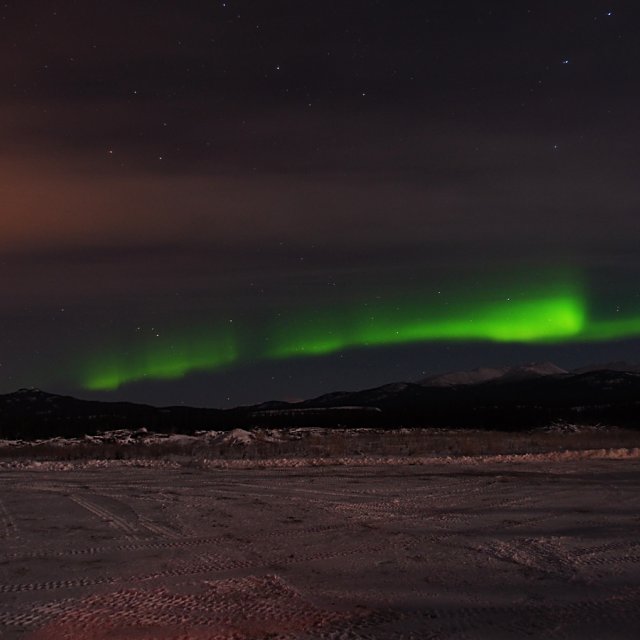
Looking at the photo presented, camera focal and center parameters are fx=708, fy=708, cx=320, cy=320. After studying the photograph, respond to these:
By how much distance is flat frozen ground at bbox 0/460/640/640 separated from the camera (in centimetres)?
599

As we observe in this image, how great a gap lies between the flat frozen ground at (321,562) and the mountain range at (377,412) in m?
38.7

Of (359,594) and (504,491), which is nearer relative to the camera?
(359,594)

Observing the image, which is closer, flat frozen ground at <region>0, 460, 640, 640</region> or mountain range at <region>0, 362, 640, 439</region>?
flat frozen ground at <region>0, 460, 640, 640</region>

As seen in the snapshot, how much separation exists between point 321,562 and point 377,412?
261 ft

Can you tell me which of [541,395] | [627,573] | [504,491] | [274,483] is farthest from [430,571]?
[541,395]

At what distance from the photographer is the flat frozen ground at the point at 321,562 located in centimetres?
599

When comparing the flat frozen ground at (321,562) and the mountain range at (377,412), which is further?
the mountain range at (377,412)

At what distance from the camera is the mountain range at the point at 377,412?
208 ft

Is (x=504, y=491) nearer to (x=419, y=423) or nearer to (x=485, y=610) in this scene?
(x=485, y=610)

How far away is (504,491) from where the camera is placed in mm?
14508

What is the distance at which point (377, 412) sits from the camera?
286ft

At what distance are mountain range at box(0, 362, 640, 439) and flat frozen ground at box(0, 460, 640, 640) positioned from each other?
38.7 metres

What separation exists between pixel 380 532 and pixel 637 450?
19.7 metres

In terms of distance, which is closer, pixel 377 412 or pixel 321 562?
pixel 321 562
